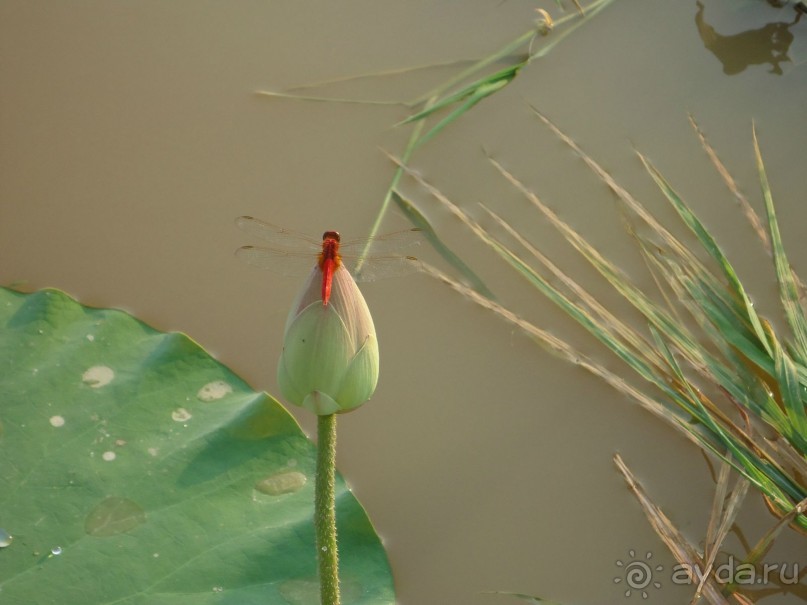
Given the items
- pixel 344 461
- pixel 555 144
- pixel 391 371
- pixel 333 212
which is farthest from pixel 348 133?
pixel 344 461

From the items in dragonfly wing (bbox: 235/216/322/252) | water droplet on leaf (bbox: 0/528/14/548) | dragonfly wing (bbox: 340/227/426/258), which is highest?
dragonfly wing (bbox: 340/227/426/258)

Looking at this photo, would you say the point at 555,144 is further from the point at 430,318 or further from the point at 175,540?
the point at 175,540

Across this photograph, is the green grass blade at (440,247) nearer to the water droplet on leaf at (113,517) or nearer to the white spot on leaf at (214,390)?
the white spot on leaf at (214,390)

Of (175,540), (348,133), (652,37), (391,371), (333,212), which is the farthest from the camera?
(652,37)

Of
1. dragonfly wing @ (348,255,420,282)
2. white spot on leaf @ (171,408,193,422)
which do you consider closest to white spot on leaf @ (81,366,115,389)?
white spot on leaf @ (171,408,193,422)

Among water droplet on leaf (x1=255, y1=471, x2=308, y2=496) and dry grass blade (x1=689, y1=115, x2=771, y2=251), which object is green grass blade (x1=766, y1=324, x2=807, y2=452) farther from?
water droplet on leaf (x1=255, y1=471, x2=308, y2=496)

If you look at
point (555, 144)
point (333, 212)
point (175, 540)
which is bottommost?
point (175, 540)
